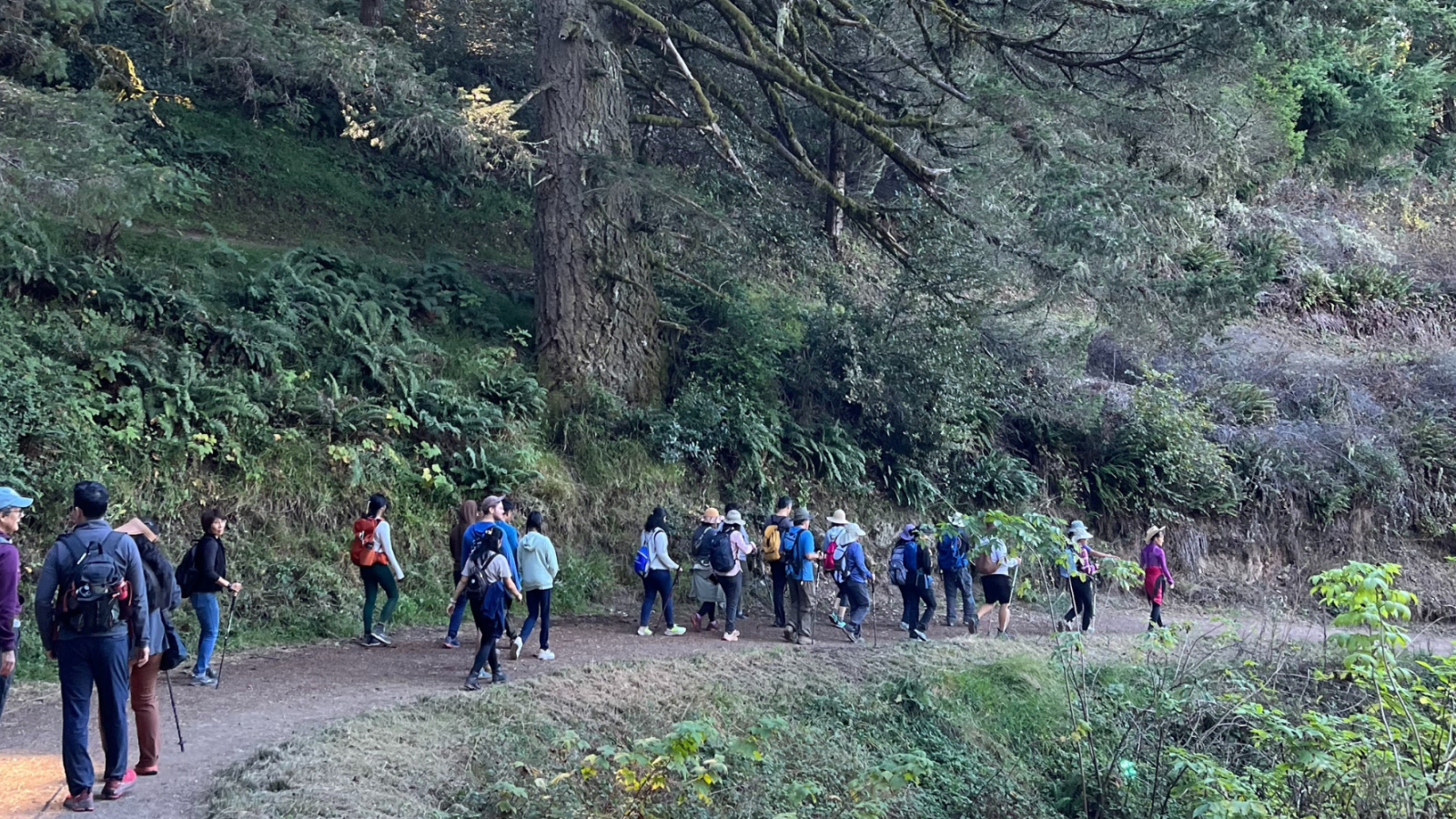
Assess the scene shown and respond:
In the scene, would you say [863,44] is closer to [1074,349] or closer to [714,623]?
[1074,349]

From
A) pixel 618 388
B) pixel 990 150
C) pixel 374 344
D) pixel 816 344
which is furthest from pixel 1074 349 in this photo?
pixel 374 344

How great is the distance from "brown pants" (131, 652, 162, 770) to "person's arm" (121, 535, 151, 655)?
24 cm

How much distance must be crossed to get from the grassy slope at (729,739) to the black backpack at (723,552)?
1.13 m

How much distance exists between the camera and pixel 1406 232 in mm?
32812

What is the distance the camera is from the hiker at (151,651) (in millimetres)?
7129

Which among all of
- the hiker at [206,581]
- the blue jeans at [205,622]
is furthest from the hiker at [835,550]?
the blue jeans at [205,622]

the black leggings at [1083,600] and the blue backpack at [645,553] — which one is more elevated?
the blue backpack at [645,553]

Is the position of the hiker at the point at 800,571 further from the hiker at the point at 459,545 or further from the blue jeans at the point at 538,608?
the hiker at the point at 459,545

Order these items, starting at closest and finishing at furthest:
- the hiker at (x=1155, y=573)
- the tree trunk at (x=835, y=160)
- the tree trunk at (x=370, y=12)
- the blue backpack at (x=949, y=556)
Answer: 1. the blue backpack at (x=949, y=556)
2. the hiker at (x=1155, y=573)
3. the tree trunk at (x=835, y=160)
4. the tree trunk at (x=370, y=12)

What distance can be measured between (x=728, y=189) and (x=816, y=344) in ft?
9.53

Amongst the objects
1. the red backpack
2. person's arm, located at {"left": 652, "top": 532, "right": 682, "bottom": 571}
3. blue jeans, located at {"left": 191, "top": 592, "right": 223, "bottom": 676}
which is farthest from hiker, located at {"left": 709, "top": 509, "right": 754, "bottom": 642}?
blue jeans, located at {"left": 191, "top": 592, "right": 223, "bottom": 676}

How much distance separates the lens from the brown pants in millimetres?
7145

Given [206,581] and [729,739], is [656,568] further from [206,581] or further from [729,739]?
[206,581]

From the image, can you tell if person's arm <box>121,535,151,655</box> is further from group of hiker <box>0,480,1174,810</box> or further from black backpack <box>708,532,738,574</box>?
black backpack <box>708,532,738,574</box>
